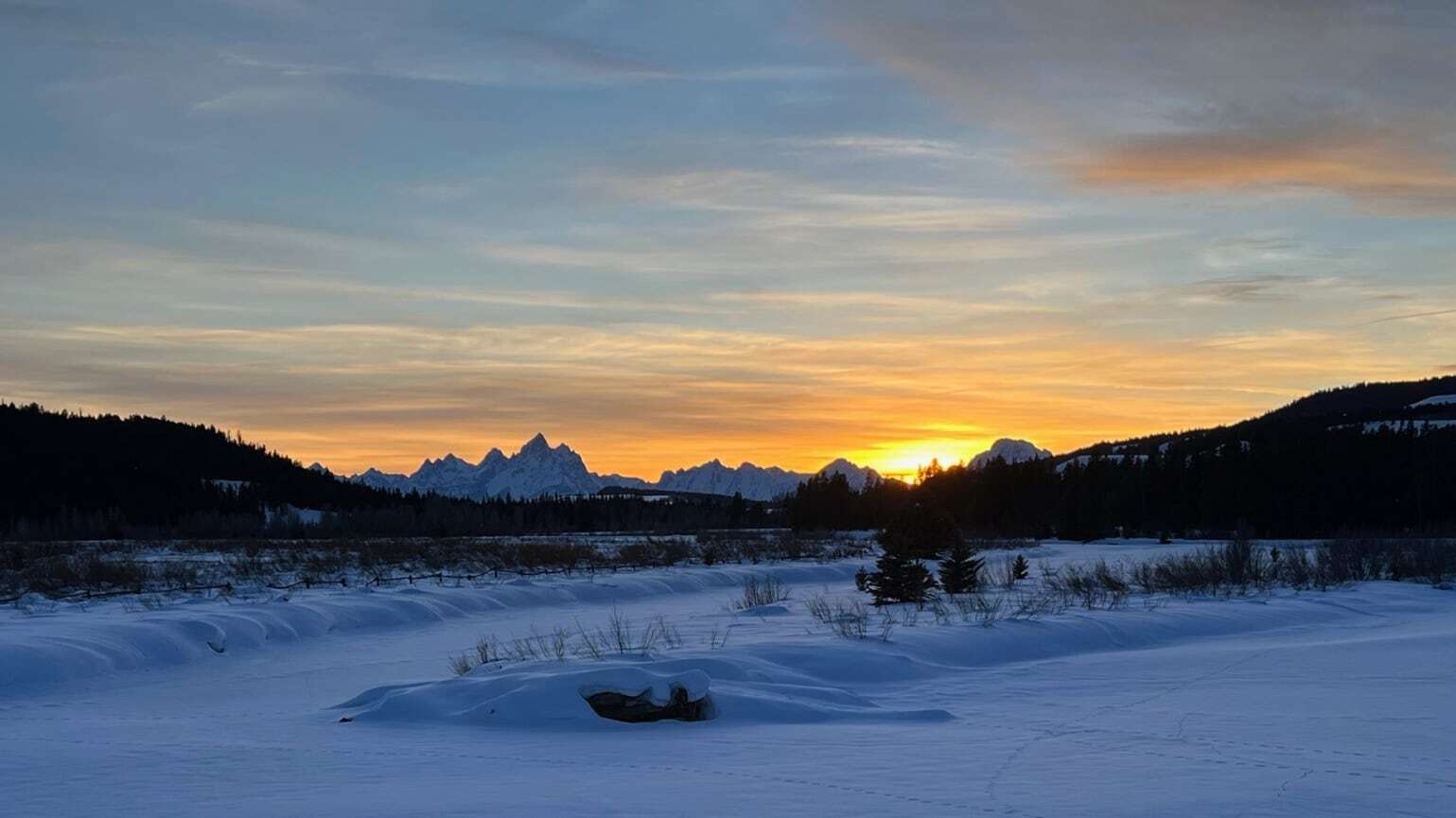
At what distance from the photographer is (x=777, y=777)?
8555mm

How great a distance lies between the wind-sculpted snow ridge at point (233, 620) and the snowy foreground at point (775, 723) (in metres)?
0.10

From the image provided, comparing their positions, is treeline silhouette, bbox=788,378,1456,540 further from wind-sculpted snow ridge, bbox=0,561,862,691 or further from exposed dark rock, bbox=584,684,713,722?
exposed dark rock, bbox=584,684,713,722

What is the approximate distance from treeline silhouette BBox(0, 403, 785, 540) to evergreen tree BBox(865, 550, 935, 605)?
71247 millimetres

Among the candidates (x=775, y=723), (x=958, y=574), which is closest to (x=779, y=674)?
(x=775, y=723)

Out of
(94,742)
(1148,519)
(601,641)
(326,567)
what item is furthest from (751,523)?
(94,742)

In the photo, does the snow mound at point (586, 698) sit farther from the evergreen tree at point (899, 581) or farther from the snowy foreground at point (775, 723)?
the evergreen tree at point (899, 581)

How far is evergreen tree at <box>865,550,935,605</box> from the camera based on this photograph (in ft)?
88.0

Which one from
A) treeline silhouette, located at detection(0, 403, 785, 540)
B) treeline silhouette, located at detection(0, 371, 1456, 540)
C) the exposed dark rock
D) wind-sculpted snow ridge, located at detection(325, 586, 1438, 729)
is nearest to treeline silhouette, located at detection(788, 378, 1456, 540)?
treeline silhouette, located at detection(0, 371, 1456, 540)

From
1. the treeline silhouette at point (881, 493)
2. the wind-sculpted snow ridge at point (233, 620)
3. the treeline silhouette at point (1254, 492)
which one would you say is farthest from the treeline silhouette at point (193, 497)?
the wind-sculpted snow ridge at point (233, 620)

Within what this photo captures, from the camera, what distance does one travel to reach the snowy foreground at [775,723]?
7.91 metres

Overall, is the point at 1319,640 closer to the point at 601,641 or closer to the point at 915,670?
the point at 915,670

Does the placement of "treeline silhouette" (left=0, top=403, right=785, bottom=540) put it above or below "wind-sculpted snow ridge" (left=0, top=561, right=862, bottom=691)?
above

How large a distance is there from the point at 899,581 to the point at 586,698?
16.0 m

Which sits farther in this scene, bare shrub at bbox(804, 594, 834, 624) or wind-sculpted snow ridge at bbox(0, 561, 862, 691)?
bare shrub at bbox(804, 594, 834, 624)
